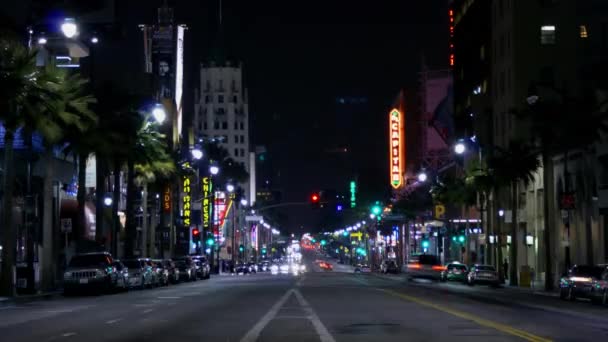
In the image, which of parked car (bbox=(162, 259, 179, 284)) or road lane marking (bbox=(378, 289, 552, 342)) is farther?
parked car (bbox=(162, 259, 179, 284))

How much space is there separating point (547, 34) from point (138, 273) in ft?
150

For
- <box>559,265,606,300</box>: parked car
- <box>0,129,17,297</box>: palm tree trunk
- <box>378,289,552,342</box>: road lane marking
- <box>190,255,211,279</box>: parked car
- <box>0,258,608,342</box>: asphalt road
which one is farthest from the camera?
<box>190,255,211,279</box>: parked car

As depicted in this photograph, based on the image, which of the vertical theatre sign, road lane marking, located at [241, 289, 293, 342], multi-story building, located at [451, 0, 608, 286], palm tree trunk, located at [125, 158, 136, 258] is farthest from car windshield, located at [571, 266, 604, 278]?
the vertical theatre sign

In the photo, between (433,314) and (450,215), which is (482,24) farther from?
(433,314)

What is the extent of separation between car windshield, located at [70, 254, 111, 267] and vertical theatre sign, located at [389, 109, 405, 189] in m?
103

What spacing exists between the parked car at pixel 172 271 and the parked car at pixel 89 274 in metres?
17.4

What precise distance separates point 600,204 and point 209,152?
92560 millimetres

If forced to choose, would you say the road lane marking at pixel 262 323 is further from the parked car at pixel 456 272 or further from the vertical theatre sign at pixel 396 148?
the vertical theatre sign at pixel 396 148

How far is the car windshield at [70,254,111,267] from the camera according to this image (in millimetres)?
50062

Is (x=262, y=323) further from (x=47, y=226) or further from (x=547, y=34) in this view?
(x=547, y=34)

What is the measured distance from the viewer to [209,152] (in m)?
148

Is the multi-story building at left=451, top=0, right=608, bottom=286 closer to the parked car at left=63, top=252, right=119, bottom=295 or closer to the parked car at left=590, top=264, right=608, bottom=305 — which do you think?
the parked car at left=590, top=264, right=608, bottom=305

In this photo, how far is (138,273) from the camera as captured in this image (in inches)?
2270

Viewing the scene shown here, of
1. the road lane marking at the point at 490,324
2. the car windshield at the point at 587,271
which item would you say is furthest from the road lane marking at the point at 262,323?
the car windshield at the point at 587,271
